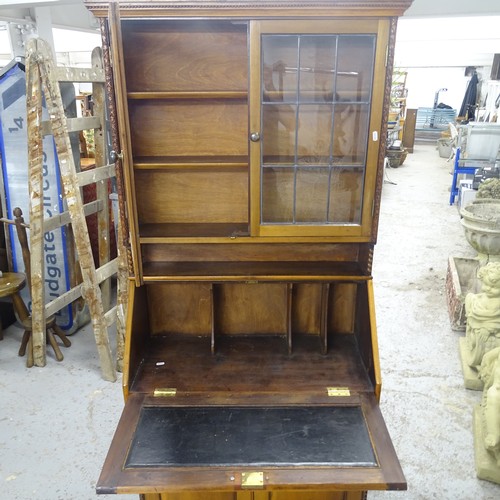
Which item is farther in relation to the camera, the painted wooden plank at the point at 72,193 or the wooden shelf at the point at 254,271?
the painted wooden plank at the point at 72,193

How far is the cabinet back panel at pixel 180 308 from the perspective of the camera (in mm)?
2014

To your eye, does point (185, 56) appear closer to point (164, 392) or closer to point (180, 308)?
point (180, 308)

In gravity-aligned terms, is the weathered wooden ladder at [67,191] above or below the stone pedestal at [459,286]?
above

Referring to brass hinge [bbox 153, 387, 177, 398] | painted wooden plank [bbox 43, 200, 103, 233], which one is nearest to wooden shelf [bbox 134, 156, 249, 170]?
brass hinge [bbox 153, 387, 177, 398]

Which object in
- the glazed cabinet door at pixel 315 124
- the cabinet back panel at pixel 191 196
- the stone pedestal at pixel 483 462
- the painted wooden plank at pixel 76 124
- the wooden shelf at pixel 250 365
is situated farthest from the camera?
the painted wooden plank at pixel 76 124

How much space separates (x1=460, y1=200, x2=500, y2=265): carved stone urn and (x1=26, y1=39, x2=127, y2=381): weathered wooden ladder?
2.88 m

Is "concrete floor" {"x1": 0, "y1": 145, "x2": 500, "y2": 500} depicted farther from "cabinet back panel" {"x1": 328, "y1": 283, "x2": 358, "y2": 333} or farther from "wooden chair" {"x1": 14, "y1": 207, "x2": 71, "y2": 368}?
"cabinet back panel" {"x1": 328, "y1": 283, "x2": 358, "y2": 333}

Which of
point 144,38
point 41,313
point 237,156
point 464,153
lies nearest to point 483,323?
point 237,156

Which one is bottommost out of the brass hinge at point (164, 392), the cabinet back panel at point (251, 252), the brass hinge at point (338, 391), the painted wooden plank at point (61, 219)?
the brass hinge at point (164, 392)

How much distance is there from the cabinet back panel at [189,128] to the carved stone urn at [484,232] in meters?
2.85

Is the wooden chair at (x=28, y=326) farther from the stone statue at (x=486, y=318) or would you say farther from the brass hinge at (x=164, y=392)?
the stone statue at (x=486, y=318)

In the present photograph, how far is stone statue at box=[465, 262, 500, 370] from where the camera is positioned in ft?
9.23

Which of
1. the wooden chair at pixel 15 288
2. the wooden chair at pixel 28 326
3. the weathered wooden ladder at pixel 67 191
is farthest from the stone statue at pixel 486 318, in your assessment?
the wooden chair at pixel 15 288

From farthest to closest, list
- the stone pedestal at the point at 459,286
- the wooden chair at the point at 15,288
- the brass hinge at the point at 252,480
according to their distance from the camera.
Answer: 1. the stone pedestal at the point at 459,286
2. the wooden chair at the point at 15,288
3. the brass hinge at the point at 252,480
